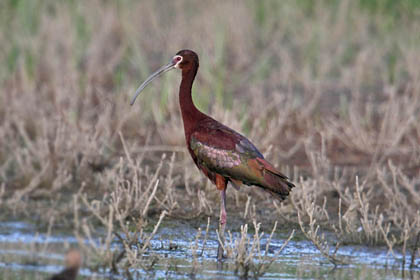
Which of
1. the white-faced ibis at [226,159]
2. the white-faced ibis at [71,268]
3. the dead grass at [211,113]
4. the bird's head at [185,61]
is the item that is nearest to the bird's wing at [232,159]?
the white-faced ibis at [226,159]

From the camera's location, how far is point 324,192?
8305 millimetres

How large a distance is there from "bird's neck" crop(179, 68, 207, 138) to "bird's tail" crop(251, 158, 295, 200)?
592 millimetres

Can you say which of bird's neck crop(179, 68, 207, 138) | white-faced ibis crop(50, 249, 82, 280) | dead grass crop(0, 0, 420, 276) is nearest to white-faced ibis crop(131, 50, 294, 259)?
bird's neck crop(179, 68, 207, 138)

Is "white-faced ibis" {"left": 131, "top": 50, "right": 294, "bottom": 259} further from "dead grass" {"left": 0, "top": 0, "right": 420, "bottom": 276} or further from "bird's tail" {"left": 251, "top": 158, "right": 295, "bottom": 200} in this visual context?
"dead grass" {"left": 0, "top": 0, "right": 420, "bottom": 276}

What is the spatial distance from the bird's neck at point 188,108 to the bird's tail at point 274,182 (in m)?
0.59

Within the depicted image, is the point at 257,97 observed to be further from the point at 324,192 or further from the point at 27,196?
the point at 27,196

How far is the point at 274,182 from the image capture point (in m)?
6.48

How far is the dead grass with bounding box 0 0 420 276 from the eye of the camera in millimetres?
7344

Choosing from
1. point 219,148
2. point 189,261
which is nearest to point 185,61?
point 219,148

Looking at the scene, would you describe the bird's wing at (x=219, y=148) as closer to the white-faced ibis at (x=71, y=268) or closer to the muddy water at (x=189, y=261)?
the muddy water at (x=189, y=261)

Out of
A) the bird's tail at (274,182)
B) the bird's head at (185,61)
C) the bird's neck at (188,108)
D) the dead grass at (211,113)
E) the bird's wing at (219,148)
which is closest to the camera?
the bird's tail at (274,182)

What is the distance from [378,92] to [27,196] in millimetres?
5617

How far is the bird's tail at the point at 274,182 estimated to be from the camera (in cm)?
645

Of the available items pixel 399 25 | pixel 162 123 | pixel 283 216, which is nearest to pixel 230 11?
pixel 399 25
